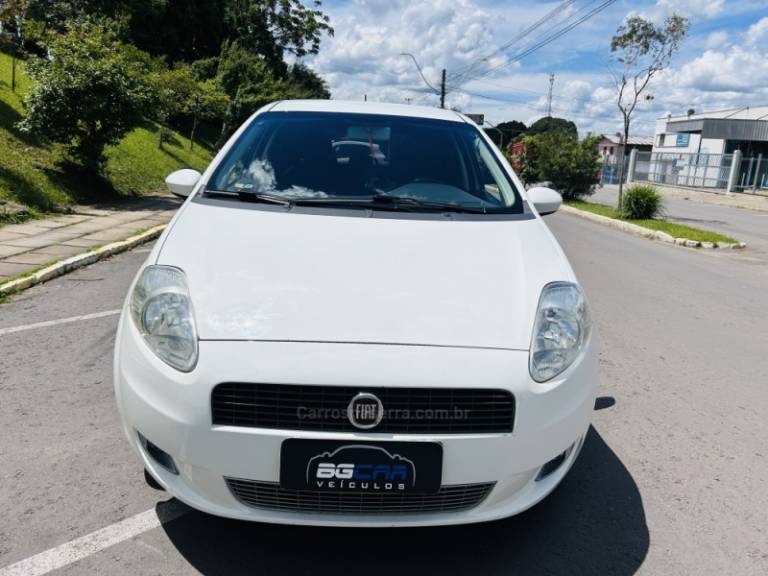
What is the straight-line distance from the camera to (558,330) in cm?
222

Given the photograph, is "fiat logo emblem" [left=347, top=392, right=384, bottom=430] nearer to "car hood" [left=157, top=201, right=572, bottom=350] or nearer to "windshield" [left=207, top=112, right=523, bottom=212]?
"car hood" [left=157, top=201, right=572, bottom=350]

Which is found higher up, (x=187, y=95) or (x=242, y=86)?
(x=242, y=86)

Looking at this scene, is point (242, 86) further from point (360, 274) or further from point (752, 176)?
point (360, 274)

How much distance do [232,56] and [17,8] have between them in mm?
22496

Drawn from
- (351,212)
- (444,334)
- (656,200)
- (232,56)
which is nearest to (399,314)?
(444,334)

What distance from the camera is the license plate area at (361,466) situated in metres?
1.93

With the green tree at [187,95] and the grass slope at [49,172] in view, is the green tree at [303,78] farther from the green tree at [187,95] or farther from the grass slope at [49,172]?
the grass slope at [49,172]

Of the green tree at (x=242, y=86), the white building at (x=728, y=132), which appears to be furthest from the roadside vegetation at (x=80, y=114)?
the white building at (x=728, y=132)

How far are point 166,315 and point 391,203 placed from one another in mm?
1203

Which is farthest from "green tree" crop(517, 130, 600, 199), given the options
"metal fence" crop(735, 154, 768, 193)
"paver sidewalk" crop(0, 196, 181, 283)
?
"paver sidewalk" crop(0, 196, 181, 283)

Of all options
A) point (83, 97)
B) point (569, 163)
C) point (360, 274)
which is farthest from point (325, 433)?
point (569, 163)

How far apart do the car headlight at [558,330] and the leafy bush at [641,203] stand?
591 inches

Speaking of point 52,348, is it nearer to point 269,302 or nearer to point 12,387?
point 12,387

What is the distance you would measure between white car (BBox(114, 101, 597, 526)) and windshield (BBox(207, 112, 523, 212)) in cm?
51
